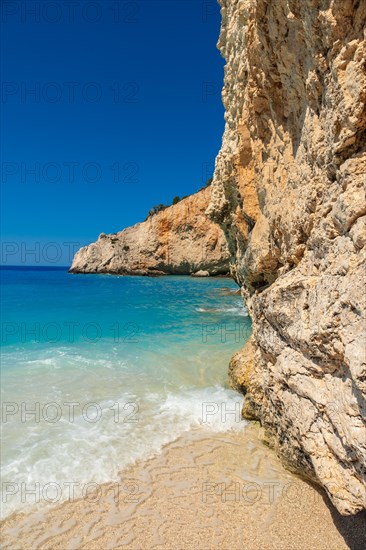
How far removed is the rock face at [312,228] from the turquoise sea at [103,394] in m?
1.98

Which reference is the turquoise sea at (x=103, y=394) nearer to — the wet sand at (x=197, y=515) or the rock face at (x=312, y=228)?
the wet sand at (x=197, y=515)

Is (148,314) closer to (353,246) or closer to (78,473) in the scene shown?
(78,473)

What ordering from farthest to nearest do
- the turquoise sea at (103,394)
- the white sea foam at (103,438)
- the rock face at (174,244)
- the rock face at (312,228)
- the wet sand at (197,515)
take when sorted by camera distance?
1. the rock face at (174,244)
2. the turquoise sea at (103,394)
3. the white sea foam at (103,438)
4. the wet sand at (197,515)
5. the rock face at (312,228)

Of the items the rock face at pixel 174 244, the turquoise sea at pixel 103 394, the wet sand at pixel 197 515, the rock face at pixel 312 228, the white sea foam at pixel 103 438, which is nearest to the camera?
the rock face at pixel 312 228

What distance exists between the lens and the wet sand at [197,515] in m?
3.84

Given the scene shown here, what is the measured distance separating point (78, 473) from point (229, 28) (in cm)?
1004

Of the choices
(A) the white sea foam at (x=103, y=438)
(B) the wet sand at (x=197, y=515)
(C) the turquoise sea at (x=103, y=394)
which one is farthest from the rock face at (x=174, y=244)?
(B) the wet sand at (x=197, y=515)

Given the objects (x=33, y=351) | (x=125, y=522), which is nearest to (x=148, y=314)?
(x=33, y=351)

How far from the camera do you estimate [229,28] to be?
8242 mm

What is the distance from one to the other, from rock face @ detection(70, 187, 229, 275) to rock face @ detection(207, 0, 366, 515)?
149 ft

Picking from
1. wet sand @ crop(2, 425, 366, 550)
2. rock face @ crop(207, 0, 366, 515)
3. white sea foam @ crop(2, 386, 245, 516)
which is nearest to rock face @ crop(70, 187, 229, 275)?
white sea foam @ crop(2, 386, 245, 516)

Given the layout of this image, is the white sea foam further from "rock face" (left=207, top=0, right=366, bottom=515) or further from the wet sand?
"rock face" (left=207, top=0, right=366, bottom=515)

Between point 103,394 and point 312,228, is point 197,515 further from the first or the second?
point 103,394

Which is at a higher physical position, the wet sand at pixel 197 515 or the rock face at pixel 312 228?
the rock face at pixel 312 228
